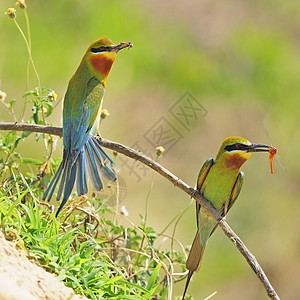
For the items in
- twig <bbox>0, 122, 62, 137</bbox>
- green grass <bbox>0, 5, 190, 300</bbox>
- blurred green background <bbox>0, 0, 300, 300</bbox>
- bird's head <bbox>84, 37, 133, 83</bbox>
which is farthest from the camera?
blurred green background <bbox>0, 0, 300, 300</bbox>

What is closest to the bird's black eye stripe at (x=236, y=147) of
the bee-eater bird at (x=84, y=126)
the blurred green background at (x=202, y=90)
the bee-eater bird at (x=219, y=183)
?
the bee-eater bird at (x=219, y=183)

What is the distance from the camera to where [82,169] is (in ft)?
9.50

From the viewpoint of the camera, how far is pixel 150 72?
614 centimetres

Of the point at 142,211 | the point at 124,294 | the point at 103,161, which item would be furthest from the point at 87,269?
the point at 142,211

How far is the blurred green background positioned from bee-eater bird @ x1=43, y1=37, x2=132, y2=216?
176 cm

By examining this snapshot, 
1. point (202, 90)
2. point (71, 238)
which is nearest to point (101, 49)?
point (71, 238)

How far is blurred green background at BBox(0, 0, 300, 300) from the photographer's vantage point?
16.3 ft

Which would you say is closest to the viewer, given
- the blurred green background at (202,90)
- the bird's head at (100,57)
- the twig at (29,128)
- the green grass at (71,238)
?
the green grass at (71,238)

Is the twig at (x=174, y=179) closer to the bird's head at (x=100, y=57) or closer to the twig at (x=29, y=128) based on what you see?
the twig at (x=29, y=128)

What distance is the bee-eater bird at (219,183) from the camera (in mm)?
3037

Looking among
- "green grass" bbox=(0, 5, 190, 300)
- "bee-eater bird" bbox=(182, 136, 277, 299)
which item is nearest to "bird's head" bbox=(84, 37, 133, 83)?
"green grass" bbox=(0, 5, 190, 300)

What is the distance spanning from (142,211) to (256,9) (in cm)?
294

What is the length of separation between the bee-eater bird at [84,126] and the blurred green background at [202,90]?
1.76 meters

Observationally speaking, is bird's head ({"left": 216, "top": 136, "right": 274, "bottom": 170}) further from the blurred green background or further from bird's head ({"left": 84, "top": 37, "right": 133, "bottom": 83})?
the blurred green background
